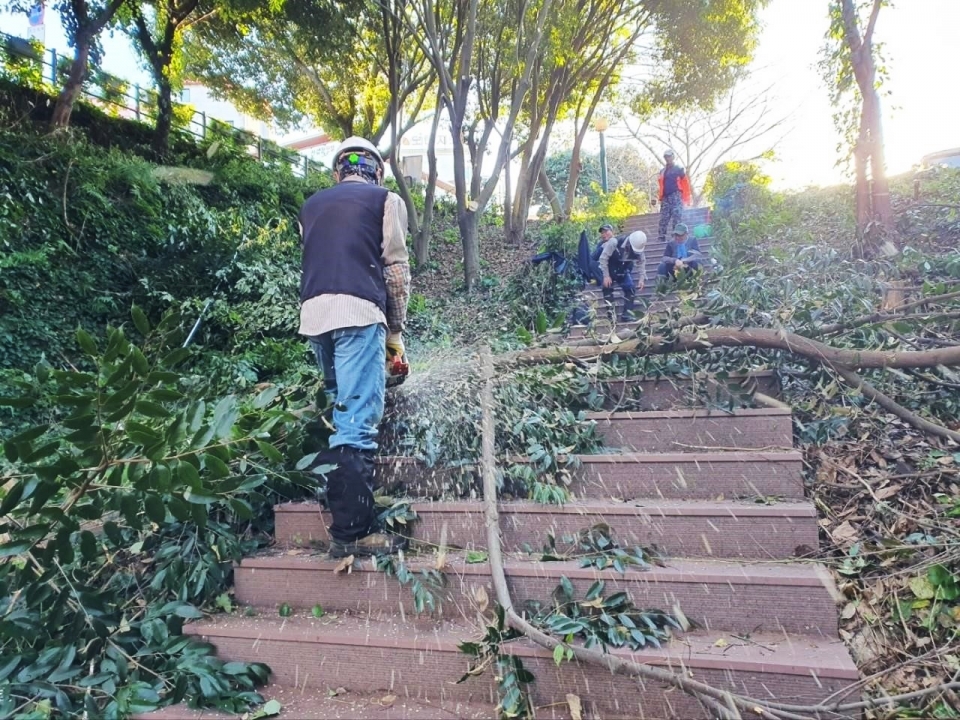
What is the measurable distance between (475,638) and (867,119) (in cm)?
733

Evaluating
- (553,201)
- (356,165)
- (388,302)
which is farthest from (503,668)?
(553,201)

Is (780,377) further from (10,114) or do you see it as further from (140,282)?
(10,114)

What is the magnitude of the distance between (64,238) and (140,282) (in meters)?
0.99

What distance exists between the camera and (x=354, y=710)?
214 cm

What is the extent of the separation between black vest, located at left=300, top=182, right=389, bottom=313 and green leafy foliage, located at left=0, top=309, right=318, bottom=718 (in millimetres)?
657

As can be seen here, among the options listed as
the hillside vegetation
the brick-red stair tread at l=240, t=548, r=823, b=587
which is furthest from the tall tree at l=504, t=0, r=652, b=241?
the brick-red stair tread at l=240, t=548, r=823, b=587

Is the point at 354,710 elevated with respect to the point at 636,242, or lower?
lower

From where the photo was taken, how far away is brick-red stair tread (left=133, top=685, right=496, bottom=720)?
210cm

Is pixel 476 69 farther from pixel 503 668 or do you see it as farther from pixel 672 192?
pixel 503 668

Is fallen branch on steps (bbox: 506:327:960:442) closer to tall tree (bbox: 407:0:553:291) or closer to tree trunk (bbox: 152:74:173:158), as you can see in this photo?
tall tree (bbox: 407:0:553:291)

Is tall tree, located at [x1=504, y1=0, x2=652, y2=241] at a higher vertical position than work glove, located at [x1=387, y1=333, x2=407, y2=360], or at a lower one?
higher

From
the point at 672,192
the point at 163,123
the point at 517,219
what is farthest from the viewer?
the point at 517,219

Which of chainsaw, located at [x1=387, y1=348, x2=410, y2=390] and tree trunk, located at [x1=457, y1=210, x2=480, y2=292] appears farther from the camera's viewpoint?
tree trunk, located at [x1=457, y1=210, x2=480, y2=292]

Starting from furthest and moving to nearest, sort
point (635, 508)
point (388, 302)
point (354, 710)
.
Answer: point (388, 302)
point (635, 508)
point (354, 710)
